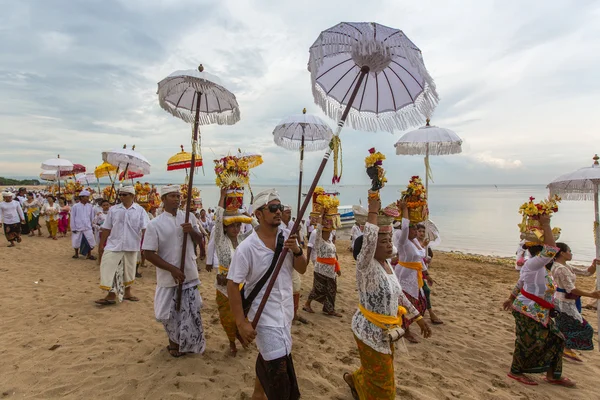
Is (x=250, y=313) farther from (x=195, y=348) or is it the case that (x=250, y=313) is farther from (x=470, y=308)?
(x=470, y=308)

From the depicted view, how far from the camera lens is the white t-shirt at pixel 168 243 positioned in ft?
13.9

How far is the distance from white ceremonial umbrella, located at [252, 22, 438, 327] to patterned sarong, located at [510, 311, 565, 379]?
3.21 meters

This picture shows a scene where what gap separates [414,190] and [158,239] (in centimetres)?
375

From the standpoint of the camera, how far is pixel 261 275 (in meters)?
3.05

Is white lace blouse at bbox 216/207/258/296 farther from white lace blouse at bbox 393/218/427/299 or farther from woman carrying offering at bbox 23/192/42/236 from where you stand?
woman carrying offering at bbox 23/192/42/236

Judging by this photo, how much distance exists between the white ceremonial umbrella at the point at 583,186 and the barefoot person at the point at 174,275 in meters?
5.97

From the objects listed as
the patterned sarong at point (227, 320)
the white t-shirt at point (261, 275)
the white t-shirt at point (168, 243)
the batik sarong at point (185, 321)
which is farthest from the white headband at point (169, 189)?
the white t-shirt at point (261, 275)

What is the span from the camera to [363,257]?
3.10 m

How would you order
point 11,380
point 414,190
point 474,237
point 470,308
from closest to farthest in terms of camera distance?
1. point 11,380
2. point 414,190
3. point 470,308
4. point 474,237

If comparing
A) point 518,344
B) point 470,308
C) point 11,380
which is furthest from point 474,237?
point 11,380

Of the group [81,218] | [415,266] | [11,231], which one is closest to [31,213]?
[11,231]

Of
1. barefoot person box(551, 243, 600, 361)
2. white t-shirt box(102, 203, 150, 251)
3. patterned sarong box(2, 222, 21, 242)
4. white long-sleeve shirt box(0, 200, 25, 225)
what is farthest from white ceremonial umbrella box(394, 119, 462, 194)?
patterned sarong box(2, 222, 21, 242)

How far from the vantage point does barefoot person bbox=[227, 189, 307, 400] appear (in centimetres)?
288

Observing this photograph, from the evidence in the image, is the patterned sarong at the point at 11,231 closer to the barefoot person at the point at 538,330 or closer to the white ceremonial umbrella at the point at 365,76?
the white ceremonial umbrella at the point at 365,76
